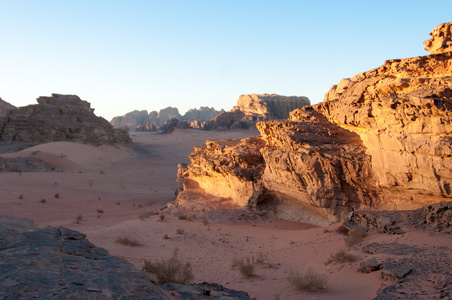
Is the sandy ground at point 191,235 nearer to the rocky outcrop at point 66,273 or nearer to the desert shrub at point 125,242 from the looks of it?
the desert shrub at point 125,242

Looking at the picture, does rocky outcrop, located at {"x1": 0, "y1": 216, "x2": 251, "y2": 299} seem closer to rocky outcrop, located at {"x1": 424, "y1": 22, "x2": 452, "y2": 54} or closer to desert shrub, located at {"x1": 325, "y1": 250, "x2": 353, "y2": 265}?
desert shrub, located at {"x1": 325, "y1": 250, "x2": 353, "y2": 265}

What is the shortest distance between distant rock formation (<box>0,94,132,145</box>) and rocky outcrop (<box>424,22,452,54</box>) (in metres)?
33.2

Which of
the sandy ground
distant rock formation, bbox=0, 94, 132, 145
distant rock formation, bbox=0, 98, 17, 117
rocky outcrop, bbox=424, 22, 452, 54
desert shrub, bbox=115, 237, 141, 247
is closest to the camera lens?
the sandy ground

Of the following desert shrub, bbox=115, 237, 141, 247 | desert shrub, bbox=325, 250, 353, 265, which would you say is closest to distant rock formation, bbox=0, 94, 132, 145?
desert shrub, bbox=115, 237, 141, 247

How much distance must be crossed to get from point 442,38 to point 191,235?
341 inches

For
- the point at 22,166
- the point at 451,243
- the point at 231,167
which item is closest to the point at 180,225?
the point at 231,167

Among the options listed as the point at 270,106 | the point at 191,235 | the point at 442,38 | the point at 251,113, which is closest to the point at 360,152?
the point at 442,38

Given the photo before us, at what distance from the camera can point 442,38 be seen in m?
Result: 7.98

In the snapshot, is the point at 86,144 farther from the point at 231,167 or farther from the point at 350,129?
the point at 350,129

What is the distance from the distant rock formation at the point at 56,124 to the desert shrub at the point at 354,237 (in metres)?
→ 32.7

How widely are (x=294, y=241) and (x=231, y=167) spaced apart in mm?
4238

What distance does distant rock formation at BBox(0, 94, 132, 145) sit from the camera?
33531mm

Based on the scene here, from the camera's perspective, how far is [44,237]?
401cm

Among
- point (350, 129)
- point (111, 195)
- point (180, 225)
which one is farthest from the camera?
point (111, 195)
